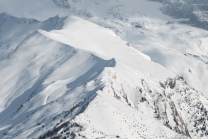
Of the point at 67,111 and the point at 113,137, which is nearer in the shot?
the point at 113,137

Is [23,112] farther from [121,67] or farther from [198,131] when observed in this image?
[198,131]

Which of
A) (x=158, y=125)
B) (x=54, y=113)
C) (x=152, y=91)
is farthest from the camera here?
(x=152, y=91)

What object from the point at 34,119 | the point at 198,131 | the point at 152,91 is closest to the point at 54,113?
the point at 34,119

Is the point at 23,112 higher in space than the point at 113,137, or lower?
lower

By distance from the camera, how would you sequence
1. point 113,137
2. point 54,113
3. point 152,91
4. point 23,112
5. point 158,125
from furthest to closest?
point 152,91
point 23,112
point 54,113
point 158,125
point 113,137

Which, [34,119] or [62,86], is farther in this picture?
[62,86]

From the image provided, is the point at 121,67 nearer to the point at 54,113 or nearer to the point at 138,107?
the point at 138,107

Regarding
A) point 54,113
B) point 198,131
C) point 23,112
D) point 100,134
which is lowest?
point 198,131

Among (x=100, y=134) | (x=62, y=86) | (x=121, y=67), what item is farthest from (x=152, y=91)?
(x=100, y=134)

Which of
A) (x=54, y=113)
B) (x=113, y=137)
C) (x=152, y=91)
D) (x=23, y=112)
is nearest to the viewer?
(x=113, y=137)
